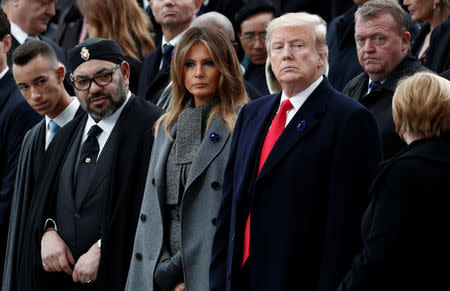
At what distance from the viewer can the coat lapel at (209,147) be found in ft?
14.5

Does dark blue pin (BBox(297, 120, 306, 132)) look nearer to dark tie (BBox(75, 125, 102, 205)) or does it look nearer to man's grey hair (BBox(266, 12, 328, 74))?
man's grey hair (BBox(266, 12, 328, 74))

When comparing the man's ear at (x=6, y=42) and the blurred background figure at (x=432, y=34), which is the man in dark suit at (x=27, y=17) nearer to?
the man's ear at (x=6, y=42)

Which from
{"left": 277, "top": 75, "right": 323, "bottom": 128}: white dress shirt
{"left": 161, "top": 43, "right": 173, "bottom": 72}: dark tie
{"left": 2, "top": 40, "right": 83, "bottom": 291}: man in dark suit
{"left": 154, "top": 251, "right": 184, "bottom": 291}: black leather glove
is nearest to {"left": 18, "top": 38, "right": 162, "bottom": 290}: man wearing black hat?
{"left": 2, "top": 40, "right": 83, "bottom": 291}: man in dark suit

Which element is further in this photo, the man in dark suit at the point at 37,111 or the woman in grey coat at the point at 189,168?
the man in dark suit at the point at 37,111

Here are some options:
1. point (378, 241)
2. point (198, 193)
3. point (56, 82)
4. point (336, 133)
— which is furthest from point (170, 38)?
point (378, 241)

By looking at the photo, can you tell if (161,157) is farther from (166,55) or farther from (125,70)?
(166,55)

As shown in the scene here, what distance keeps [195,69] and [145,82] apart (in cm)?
190

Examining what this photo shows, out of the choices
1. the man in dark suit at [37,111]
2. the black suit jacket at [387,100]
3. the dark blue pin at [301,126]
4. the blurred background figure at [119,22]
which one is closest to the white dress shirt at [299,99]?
the dark blue pin at [301,126]

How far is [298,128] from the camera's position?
386cm

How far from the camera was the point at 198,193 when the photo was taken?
441 cm

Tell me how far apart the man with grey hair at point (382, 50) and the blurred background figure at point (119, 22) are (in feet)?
7.97

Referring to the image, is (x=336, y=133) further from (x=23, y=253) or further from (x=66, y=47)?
(x=66, y=47)

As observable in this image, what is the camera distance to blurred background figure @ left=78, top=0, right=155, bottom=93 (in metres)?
7.00

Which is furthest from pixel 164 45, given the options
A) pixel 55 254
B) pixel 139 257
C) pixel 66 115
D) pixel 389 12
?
pixel 139 257
